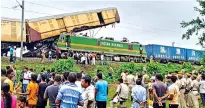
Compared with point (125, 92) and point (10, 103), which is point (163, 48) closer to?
point (125, 92)

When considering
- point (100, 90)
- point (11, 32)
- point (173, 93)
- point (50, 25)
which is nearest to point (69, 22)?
point (50, 25)

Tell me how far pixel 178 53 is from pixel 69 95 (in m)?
45.4

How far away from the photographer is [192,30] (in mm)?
23828

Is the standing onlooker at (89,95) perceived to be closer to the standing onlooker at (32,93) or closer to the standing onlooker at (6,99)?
the standing onlooker at (32,93)

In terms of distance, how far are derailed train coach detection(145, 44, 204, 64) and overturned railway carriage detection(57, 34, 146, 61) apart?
2608mm

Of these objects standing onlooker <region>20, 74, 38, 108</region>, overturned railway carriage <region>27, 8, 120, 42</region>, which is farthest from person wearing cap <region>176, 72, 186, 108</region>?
Result: overturned railway carriage <region>27, 8, 120, 42</region>

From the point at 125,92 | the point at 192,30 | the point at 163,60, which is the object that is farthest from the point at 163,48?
the point at 125,92

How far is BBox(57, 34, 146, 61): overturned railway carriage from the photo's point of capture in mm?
35219

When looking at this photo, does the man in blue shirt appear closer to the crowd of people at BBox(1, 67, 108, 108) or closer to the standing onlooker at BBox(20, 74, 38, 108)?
the crowd of people at BBox(1, 67, 108, 108)

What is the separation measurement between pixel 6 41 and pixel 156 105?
78.3 ft

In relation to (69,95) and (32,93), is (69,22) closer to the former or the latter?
(32,93)

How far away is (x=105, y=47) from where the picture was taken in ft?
129

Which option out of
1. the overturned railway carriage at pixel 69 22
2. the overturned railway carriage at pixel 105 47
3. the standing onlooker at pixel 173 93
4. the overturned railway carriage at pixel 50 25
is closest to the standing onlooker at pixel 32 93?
the standing onlooker at pixel 173 93

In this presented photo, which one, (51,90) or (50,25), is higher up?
(50,25)
